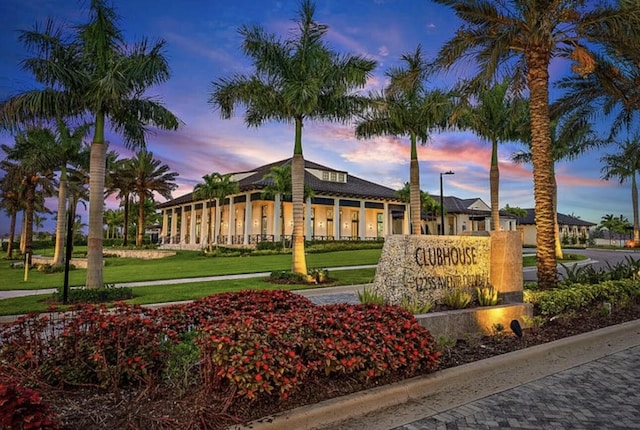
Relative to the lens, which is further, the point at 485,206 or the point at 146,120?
the point at 485,206

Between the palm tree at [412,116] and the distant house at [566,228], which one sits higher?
the palm tree at [412,116]

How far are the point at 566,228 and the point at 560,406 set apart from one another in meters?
82.7

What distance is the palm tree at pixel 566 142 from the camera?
19234 mm

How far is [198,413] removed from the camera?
3.70m

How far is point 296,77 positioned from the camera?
56.6ft

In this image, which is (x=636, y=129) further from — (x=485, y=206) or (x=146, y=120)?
(x=485, y=206)

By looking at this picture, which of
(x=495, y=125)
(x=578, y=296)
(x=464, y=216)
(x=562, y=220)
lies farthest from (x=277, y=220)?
(x=562, y=220)

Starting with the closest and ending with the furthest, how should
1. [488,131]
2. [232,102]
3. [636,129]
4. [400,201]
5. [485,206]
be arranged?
[232,102]
[636,129]
[488,131]
[400,201]
[485,206]

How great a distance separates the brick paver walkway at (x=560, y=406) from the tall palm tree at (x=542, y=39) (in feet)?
17.0

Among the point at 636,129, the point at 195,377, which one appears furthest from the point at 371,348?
the point at 636,129

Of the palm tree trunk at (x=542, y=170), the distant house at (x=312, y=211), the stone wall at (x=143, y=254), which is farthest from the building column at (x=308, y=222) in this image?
the palm tree trunk at (x=542, y=170)

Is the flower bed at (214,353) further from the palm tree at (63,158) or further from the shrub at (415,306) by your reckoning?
the palm tree at (63,158)

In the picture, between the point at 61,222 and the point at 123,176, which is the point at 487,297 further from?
the point at 123,176

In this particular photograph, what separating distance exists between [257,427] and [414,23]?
573 inches
